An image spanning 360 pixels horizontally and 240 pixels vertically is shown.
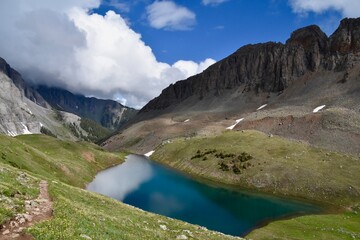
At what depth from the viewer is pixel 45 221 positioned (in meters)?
19.5

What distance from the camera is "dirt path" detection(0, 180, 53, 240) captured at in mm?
17472

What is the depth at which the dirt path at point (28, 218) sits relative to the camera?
57.3 ft

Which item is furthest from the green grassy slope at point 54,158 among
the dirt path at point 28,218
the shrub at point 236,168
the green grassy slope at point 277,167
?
the shrub at point 236,168

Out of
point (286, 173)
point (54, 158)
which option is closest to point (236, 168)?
point (286, 173)

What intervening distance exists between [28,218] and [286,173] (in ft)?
270

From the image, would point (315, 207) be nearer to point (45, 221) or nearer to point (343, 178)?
point (343, 178)

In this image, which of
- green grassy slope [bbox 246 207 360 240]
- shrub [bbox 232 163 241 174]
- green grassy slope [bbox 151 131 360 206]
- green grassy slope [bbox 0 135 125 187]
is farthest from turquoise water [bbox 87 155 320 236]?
shrub [bbox 232 163 241 174]

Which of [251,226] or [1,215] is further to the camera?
[251,226]

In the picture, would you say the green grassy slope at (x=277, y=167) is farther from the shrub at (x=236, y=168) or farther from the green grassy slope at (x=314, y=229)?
the green grassy slope at (x=314, y=229)

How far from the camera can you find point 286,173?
9238 cm

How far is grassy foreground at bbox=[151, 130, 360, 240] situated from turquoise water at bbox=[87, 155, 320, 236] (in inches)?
240

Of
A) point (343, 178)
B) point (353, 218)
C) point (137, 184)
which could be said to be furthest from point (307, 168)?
point (137, 184)

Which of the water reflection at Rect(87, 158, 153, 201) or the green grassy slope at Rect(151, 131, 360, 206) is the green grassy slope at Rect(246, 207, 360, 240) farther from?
the water reflection at Rect(87, 158, 153, 201)

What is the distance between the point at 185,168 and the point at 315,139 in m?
53.0
